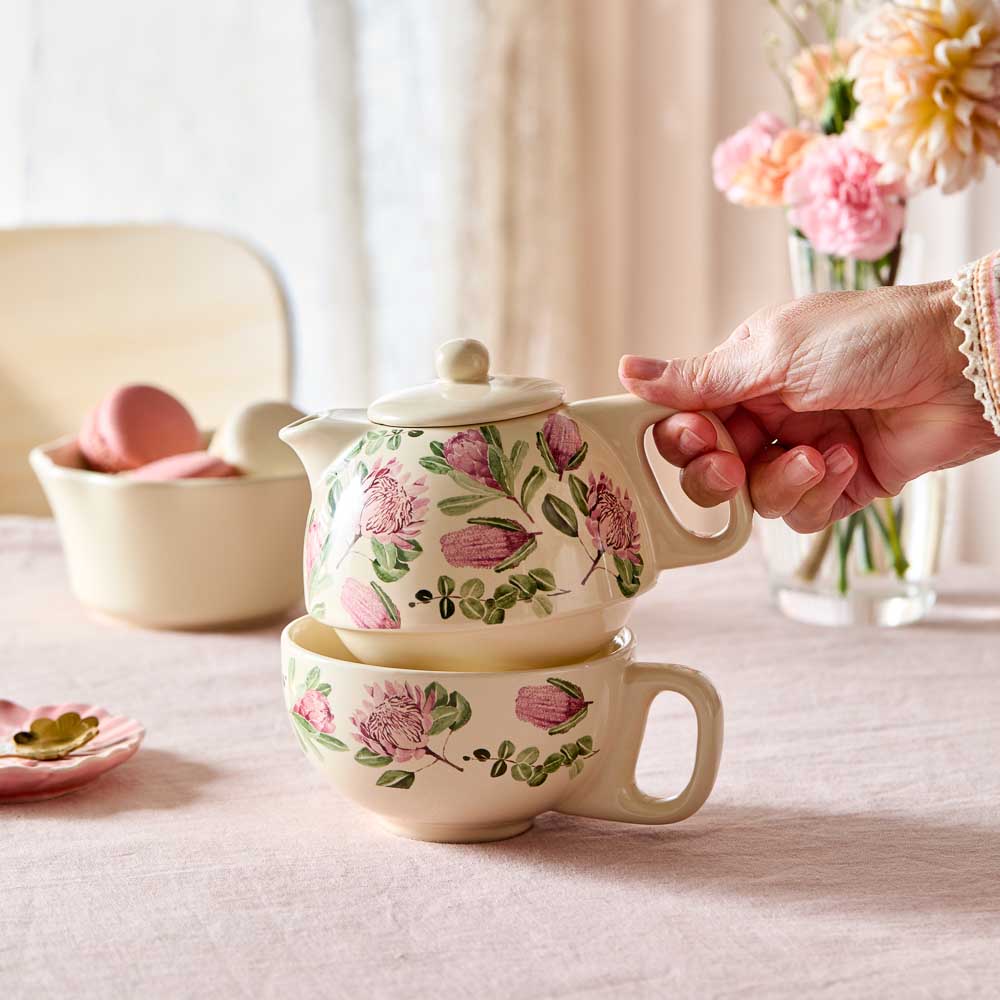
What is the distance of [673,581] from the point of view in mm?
1227

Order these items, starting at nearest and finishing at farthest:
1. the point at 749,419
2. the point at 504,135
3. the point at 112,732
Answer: the point at 112,732, the point at 749,419, the point at 504,135

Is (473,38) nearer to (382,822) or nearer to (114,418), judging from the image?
(114,418)

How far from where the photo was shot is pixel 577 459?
25.5 inches

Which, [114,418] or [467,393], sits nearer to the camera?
[467,393]

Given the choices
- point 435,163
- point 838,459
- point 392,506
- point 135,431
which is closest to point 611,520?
point 392,506

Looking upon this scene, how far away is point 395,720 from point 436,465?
0.40ft

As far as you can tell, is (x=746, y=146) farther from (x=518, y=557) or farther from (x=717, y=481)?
(x=518, y=557)

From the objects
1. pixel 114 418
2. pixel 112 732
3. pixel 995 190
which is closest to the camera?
pixel 112 732

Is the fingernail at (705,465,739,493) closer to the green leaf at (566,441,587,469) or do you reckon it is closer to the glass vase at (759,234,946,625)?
the green leaf at (566,441,587,469)

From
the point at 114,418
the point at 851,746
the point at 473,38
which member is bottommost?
the point at 851,746

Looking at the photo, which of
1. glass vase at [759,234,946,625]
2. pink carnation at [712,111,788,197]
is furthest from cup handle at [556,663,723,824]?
pink carnation at [712,111,788,197]

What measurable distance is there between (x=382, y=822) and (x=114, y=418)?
0.56m

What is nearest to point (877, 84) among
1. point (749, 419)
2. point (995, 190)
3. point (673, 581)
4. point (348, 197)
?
point (749, 419)

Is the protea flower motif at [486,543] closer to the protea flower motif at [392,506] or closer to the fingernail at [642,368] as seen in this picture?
the protea flower motif at [392,506]
